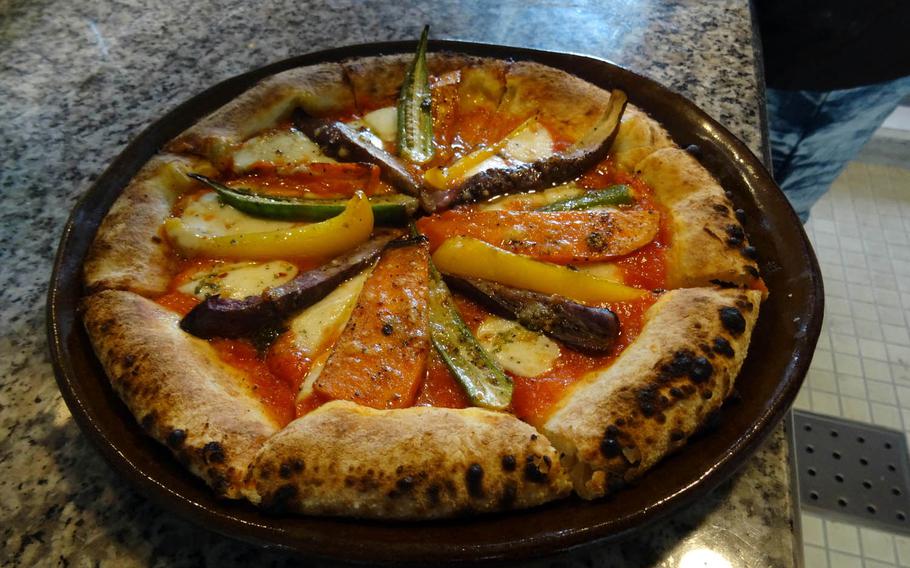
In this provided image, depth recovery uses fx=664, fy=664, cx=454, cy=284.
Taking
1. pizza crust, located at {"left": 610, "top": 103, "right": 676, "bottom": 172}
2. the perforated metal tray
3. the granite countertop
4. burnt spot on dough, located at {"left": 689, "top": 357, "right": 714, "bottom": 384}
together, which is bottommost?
the perforated metal tray

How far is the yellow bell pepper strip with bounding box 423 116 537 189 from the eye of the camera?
8.05 ft

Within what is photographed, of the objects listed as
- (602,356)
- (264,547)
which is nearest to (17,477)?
(264,547)

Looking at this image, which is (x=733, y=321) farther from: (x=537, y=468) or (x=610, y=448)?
(x=537, y=468)

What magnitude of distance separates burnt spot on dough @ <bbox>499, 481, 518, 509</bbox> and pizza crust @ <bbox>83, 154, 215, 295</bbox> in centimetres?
128

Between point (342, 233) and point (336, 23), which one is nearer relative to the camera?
point (342, 233)

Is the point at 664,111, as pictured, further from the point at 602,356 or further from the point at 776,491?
the point at 776,491

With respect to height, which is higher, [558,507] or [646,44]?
[646,44]

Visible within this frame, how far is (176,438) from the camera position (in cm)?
157

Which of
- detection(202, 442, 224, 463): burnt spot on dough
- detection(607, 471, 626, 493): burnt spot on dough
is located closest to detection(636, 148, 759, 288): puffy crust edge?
detection(607, 471, 626, 493): burnt spot on dough

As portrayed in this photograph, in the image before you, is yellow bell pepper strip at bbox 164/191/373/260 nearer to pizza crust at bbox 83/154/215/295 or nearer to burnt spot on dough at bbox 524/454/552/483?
pizza crust at bbox 83/154/215/295

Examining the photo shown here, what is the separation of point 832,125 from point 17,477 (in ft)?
13.7

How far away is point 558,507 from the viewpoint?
1.51 metres

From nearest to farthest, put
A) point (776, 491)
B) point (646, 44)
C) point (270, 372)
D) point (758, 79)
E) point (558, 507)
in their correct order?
point (558, 507)
point (776, 491)
point (270, 372)
point (758, 79)
point (646, 44)

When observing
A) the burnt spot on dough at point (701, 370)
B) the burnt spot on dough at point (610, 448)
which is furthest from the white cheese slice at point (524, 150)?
the burnt spot on dough at point (610, 448)
